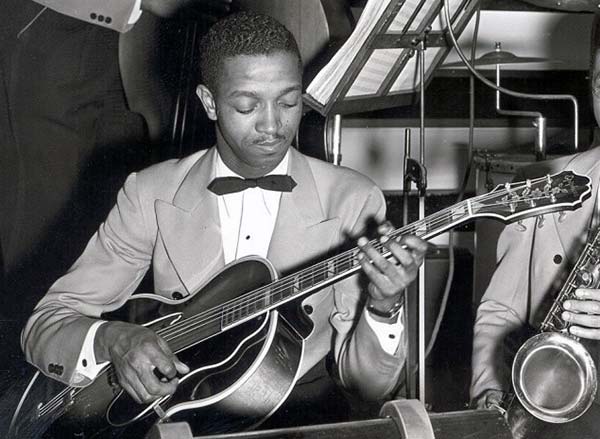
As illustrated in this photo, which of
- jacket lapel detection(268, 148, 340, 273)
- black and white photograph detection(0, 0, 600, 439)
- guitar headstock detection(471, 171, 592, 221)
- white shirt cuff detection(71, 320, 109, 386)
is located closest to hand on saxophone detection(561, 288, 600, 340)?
black and white photograph detection(0, 0, 600, 439)

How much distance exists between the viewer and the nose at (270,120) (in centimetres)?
139

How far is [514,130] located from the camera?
3.20 m

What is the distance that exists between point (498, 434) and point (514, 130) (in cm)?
241

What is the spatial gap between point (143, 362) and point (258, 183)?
1.28 feet

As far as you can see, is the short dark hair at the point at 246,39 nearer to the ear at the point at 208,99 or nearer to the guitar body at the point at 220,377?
the ear at the point at 208,99

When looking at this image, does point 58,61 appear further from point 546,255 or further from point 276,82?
point 546,255

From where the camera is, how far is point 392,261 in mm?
1220

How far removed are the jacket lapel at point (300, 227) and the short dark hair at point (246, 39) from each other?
22 centimetres

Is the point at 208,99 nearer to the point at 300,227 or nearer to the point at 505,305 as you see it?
the point at 300,227

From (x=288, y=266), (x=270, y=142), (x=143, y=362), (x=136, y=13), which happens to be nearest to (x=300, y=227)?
(x=288, y=266)

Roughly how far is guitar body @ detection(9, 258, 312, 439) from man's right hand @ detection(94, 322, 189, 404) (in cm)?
3

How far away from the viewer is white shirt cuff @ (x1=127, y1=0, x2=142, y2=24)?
1.95 metres

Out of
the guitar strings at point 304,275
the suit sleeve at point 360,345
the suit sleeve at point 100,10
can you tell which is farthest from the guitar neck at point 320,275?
the suit sleeve at point 100,10

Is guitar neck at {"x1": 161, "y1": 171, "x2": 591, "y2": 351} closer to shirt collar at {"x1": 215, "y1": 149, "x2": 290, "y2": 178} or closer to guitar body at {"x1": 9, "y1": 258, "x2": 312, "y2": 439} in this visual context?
guitar body at {"x1": 9, "y1": 258, "x2": 312, "y2": 439}
